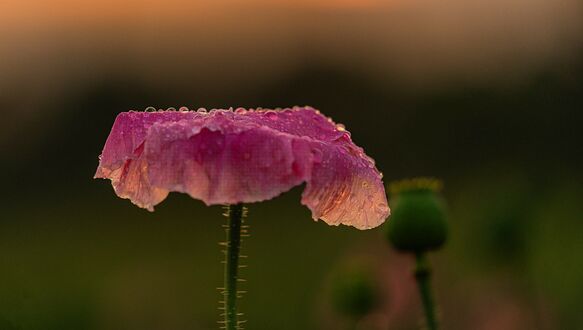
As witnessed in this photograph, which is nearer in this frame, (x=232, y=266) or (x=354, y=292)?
(x=232, y=266)

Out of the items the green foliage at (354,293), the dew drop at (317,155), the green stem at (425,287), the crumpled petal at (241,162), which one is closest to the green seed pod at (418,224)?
the green stem at (425,287)

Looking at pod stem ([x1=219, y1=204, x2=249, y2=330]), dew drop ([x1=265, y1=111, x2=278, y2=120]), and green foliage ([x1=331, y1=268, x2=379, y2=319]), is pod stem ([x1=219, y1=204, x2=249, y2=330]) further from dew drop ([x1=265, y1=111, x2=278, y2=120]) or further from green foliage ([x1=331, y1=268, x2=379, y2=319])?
green foliage ([x1=331, y1=268, x2=379, y2=319])

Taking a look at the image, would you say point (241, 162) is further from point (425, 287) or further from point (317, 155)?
point (425, 287)

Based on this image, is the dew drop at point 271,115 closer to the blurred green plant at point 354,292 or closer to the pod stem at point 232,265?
the pod stem at point 232,265

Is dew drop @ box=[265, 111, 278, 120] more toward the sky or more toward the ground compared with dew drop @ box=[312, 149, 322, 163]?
more toward the sky

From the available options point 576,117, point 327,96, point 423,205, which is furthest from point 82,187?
point 423,205

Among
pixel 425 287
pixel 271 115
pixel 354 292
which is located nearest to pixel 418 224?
pixel 425 287

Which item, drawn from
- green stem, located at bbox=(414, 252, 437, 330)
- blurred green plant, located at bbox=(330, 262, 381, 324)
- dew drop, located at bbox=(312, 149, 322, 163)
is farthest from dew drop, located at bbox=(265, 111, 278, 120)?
blurred green plant, located at bbox=(330, 262, 381, 324)
